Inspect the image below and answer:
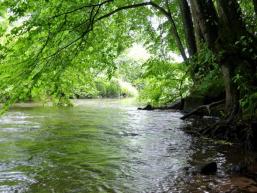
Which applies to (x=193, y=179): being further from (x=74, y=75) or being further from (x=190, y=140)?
(x=74, y=75)

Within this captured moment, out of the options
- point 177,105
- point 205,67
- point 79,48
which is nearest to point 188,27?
point 205,67

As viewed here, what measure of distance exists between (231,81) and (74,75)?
4872 mm

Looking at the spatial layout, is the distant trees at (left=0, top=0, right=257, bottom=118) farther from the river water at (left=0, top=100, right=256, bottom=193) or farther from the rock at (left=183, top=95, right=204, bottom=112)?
the rock at (left=183, top=95, right=204, bottom=112)

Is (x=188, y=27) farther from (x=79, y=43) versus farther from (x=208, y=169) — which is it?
(x=208, y=169)

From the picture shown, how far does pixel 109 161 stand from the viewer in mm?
8289

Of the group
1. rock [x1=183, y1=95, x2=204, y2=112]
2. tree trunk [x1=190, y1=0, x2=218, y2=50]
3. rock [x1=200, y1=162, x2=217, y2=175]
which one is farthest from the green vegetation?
rock [x1=183, y1=95, x2=204, y2=112]

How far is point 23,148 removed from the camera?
9820 mm

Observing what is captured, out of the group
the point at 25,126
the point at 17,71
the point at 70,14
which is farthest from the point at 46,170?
the point at 25,126

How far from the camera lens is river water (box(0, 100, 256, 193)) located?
6.33m

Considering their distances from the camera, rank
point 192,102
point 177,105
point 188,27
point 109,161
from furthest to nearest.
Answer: point 177,105 → point 192,102 → point 188,27 → point 109,161

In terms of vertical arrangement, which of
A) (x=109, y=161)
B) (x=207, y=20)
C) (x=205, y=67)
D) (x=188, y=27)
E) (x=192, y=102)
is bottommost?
(x=109, y=161)

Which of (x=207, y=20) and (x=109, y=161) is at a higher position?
(x=207, y=20)

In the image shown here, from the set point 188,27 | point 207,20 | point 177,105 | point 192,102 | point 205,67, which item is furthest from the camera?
point 177,105

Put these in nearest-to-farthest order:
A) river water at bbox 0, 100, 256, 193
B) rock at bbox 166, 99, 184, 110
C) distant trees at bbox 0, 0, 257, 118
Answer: river water at bbox 0, 100, 256, 193 → distant trees at bbox 0, 0, 257, 118 → rock at bbox 166, 99, 184, 110
